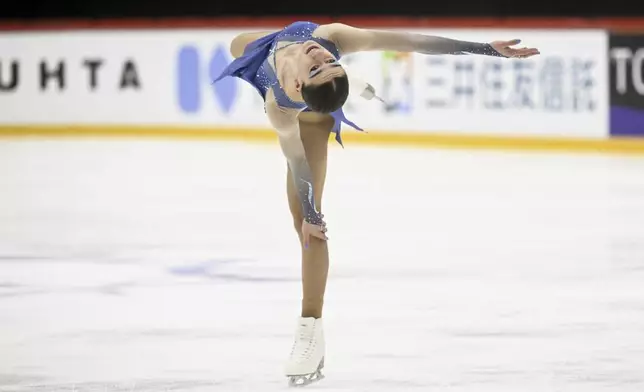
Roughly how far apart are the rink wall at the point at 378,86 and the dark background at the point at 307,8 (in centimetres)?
50

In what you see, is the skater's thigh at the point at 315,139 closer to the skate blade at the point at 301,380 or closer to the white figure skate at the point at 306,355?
the white figure skate at the point at 306,355

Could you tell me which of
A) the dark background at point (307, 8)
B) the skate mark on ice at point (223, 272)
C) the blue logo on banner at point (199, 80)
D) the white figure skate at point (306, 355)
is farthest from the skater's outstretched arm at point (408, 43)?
the dark background at point (307, 8)

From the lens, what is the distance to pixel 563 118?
32.8 feet

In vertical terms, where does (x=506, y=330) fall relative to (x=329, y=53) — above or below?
below

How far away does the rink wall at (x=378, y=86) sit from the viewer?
10.0 metres

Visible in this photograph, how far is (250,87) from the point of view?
10844 mm

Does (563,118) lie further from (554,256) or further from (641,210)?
(554,256)

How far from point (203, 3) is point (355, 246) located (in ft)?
19.8

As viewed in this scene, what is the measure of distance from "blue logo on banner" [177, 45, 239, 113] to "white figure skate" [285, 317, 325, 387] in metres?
7.20

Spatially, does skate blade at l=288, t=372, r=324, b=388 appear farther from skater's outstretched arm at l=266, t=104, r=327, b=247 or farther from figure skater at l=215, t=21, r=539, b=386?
skater's outstretched arm at l=266, t=104, r=327, b=247

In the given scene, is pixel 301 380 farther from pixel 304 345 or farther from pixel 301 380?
pixel 304 345

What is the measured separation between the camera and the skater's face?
3268mm

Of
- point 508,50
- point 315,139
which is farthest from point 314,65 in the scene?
point 508,50

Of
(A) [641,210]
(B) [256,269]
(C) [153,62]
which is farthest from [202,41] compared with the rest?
(B) [256,269]
